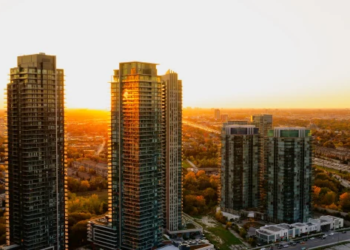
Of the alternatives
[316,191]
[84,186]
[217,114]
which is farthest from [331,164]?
[217,114]

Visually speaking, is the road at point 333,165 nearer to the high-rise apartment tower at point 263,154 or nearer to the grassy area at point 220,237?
the high-rise apartment tower at point 263,154

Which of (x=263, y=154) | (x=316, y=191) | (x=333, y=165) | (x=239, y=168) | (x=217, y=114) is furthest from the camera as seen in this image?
(x=217, y=114)

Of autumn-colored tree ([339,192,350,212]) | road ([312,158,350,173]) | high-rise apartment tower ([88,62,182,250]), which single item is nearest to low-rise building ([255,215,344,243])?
autumn-colored tree ([339,192,350,212])

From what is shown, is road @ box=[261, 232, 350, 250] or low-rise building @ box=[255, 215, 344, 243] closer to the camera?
road @ box=[261, 232, 350, 250]

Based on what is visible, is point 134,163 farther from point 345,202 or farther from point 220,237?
point 345,202

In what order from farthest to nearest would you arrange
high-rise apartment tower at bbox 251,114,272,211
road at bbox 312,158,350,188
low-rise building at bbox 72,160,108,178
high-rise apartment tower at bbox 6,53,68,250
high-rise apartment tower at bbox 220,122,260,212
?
road at bbox 312,158,350,188 → low-rise building at bbox 72,160,108,178 → high-rise apartment tower at bbox 220,122,260,212 → high-rise apartment tower at bbox 251,114,272,211 → high-rise apartment tower at bbox 6,53,68,250

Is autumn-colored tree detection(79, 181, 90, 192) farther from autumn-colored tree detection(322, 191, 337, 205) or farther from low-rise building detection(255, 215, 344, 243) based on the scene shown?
autumn-colored tree detection(322, 191, 337, 205)

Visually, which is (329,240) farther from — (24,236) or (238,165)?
(24,236)
